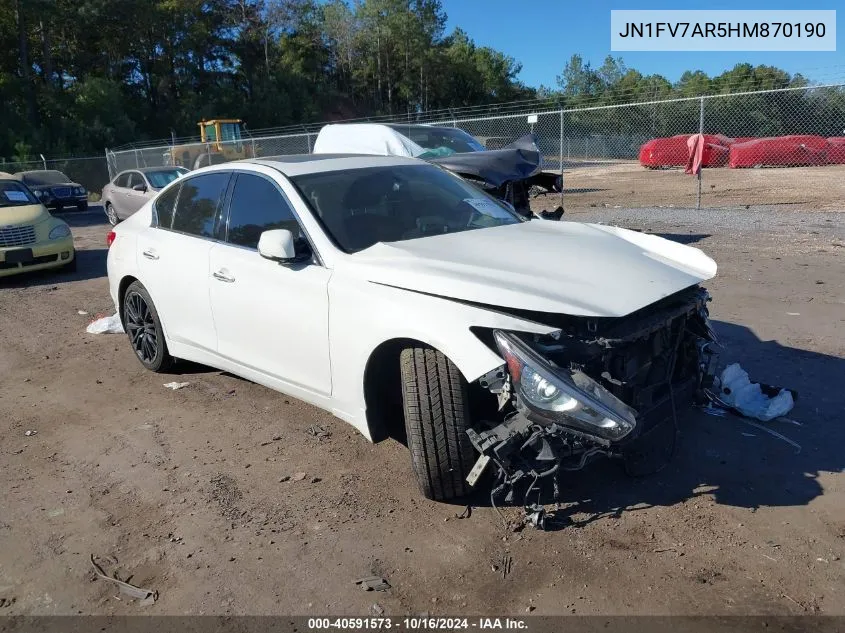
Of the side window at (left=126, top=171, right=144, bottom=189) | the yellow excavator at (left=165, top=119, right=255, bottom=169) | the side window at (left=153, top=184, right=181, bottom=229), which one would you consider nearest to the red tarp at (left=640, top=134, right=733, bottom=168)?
the yellow excavator at (left=165, top=119, right=255, bottom=169)

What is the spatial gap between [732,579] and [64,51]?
184 feet

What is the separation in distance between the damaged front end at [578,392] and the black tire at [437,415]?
109 millimetres

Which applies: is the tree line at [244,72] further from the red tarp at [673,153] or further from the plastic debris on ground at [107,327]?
the plastic debris on ground at [107,327]

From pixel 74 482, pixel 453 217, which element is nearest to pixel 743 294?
pixel 453 217

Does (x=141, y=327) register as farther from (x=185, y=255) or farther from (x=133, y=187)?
(x=133, y=187)

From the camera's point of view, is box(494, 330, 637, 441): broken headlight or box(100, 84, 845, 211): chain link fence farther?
box(100, 84, 845, 211): chain link fence

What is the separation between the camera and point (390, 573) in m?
2.97

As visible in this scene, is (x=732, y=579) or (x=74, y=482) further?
(x=74, y=482)

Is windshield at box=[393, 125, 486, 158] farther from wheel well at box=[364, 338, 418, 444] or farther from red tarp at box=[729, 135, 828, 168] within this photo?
red tarp at box=[729, 135, 828, 168]

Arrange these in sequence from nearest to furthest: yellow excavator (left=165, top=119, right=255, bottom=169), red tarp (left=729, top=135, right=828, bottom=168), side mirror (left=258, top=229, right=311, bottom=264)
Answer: side mirror (left=258, top=229, right=311, bottom=264)
yellow excavator (left=165, top=119, right=255, bottom=169)
red tarp (left=729, top=135, right=828, bottom=168)

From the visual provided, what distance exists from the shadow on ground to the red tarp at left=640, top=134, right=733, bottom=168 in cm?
2970

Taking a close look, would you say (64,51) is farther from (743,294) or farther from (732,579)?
(732,579)

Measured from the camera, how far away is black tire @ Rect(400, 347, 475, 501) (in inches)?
125

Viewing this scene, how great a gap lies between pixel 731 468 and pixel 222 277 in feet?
10.3
